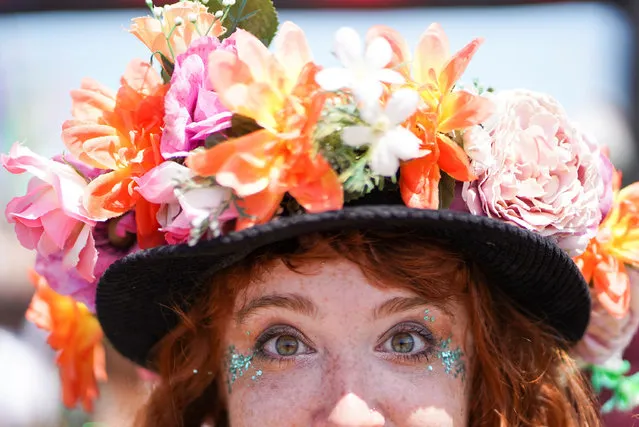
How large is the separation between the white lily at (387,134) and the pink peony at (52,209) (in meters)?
0.58

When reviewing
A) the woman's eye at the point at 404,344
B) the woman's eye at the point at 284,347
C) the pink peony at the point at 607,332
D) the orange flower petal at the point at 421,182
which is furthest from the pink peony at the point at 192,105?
the pink peony at the point at 607,332

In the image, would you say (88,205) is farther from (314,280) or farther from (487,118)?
(487,118)

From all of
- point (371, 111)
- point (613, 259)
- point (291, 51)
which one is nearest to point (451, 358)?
point (613, 259)

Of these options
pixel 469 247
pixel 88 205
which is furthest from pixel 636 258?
pixel 88 205

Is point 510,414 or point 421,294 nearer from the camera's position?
point 421,294

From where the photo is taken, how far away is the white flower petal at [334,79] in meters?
1.39

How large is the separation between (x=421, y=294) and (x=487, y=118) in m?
0.38

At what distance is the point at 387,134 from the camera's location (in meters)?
1.41

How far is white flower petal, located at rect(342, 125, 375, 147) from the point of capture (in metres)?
1.40

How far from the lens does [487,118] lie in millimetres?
1506

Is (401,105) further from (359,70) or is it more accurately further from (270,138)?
(270,138)

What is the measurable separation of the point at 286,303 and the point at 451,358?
36 cm

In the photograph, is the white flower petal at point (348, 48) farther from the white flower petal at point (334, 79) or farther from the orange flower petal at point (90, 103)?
the orange flower petal at point (90, 103)

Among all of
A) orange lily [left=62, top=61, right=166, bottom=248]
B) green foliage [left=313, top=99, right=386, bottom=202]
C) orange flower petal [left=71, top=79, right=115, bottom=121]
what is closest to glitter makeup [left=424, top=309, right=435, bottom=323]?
green foliage [left=313, top=99, right=386, bottom=202]
